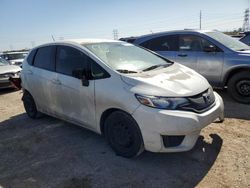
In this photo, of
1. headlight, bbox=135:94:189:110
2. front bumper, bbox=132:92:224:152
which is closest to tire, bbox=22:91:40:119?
front bumper, bbox=132:92:224:152

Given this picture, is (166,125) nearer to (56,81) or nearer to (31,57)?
(56,81)

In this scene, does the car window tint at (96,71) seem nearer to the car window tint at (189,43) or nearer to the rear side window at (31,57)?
the rear side window at (31,57)

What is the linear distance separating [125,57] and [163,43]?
328cm

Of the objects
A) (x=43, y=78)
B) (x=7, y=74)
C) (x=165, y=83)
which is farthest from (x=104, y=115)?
(x=7, y=74)

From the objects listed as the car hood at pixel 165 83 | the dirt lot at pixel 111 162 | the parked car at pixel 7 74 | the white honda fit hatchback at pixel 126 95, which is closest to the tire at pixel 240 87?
the dirt lot at pixel 111 162

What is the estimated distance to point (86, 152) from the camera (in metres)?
4.17

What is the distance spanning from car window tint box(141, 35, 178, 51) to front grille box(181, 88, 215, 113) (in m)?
3.65

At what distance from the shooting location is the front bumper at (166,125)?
3.29m

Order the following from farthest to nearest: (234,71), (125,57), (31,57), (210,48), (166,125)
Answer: (210,48)
(234,71)
(31,57)
(125,57)
(166,125)

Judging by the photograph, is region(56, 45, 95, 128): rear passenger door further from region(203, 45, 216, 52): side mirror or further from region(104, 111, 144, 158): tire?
region(203, 45, 216, 52): side mirror

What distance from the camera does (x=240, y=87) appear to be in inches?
242

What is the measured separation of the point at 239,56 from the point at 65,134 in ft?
13.7

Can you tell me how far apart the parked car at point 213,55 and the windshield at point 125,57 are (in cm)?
218

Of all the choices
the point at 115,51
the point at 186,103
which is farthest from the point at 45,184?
the point at 115,51
